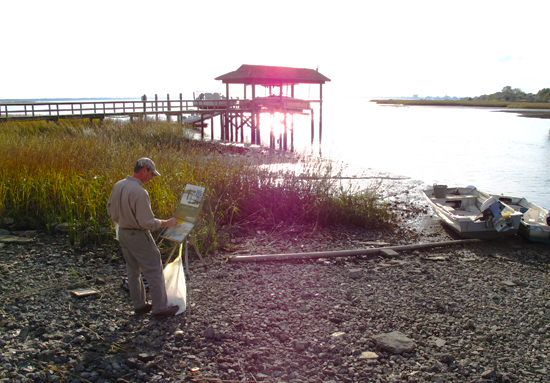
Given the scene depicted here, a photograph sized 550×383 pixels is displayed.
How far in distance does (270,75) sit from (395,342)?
85.8 ft

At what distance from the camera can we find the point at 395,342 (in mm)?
4164

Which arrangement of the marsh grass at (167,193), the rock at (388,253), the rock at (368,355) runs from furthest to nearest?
the marsh grass at (167,193), the rock at (388,253), the rock at (368,355)

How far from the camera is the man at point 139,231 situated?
155 inches

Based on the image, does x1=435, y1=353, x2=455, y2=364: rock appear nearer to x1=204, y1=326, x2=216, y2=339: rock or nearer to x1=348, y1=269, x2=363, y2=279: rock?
x1=348, y1=269, x2=363, y2=279: rock

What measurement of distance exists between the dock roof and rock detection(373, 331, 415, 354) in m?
25.5

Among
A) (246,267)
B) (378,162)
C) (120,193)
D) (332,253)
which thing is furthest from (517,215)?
(378,162)

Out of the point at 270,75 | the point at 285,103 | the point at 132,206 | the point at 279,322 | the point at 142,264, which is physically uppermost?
the point at 270,75

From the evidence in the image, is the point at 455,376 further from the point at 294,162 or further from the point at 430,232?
the point at 294,162

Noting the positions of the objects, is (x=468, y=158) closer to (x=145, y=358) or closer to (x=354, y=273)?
(x=354, y=273)

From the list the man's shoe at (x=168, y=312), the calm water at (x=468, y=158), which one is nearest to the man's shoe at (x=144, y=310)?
the man's shoe at (x=168, y=312)

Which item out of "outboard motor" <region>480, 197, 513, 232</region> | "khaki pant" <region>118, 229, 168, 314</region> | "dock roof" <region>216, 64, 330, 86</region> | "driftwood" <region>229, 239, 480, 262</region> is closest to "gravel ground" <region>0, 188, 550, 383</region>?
"driftwood" <region>229, 239, 480, 262</region>

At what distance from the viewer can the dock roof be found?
2830 cm

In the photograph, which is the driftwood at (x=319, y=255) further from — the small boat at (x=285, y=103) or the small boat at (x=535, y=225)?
the small boat at (x=285, y=103)

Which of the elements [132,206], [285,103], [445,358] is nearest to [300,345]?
[445,358]
